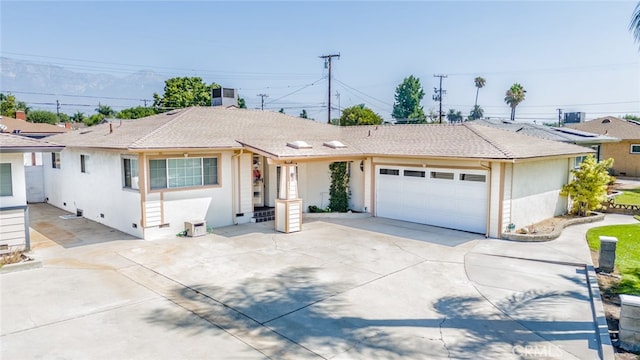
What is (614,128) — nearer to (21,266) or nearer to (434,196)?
(434,196)

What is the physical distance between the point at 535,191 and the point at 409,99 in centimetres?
5071

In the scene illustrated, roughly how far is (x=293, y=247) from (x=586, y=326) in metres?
7.40

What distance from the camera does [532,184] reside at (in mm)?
14867

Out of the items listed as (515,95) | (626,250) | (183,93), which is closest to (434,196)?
(626,250)

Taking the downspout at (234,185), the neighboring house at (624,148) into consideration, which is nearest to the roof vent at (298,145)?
the downspout at (234,185)

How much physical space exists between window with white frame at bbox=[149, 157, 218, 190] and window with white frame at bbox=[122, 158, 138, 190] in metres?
0.68

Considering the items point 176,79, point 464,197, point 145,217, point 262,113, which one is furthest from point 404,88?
point 145,217

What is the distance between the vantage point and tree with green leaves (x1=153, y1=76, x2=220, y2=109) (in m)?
45.8

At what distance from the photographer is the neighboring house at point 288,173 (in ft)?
43.4

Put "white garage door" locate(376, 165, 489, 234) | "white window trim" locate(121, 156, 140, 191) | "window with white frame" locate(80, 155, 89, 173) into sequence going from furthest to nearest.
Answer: "window with white frame" locate(80, 155, 89, 173) → "white garage door" locate(376, 165, 489, 234) → "white window trim" locate(121, 156, 140, 191)

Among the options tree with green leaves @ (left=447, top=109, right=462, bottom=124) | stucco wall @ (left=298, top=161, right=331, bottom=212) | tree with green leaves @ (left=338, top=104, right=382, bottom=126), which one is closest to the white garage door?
stucco wall @ (left=298, top=161, right=331, bottom=212)

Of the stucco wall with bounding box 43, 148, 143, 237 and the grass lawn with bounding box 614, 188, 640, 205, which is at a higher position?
the stucco wall with bounding box 43, 148, 143, 237

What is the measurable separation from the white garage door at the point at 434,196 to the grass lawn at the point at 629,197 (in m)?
11.2

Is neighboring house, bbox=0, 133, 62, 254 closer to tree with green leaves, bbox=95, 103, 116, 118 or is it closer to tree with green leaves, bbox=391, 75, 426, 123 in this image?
tree with green leaves, bbox=391, 75, 426, 123
